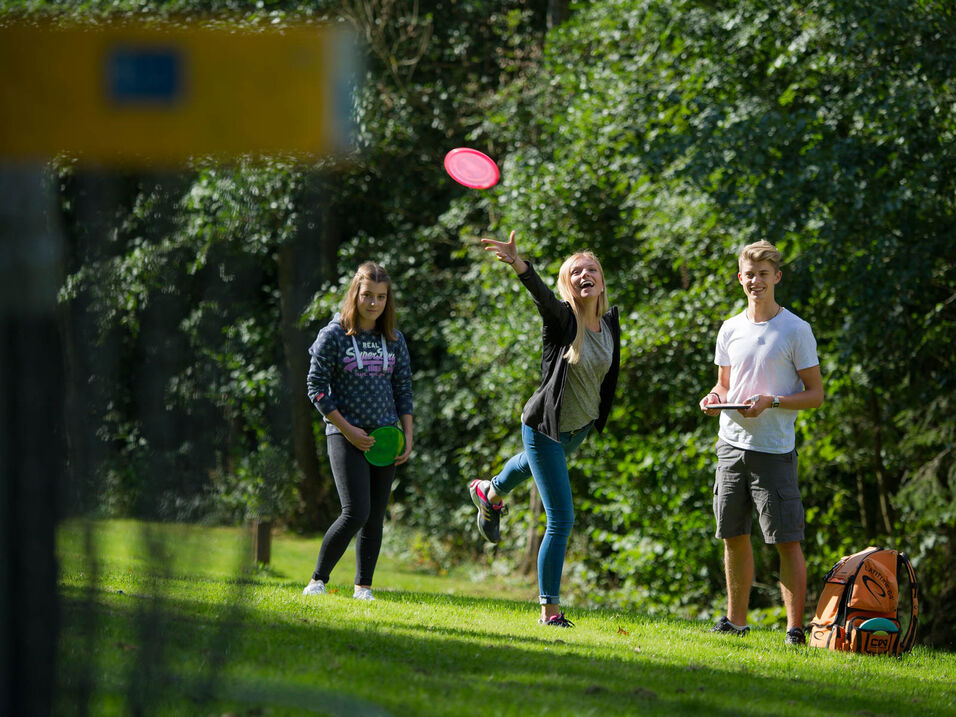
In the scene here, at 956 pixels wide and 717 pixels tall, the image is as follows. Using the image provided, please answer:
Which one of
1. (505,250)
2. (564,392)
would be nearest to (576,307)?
(564,392)

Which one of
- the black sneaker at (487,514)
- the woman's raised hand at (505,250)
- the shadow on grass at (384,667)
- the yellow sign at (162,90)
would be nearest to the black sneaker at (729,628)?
the shadow on grass at (384,667)

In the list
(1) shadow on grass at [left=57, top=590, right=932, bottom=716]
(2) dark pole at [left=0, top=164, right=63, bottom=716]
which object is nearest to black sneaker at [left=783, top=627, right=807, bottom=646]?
(1) shadow on grass at [left=57, top=590, right=932, bottom=716]

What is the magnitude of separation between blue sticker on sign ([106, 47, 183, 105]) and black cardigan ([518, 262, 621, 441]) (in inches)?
117

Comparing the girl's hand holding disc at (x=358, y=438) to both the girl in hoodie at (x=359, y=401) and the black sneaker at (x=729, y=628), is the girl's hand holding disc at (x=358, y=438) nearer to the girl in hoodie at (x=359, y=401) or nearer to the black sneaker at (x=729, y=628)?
the girl in hoodie at (x=359, y=401)

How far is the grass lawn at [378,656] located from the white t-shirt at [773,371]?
1114mm

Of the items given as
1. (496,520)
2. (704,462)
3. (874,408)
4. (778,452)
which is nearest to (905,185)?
(874,408)

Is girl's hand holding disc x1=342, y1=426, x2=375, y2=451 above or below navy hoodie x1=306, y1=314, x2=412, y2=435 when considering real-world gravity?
below

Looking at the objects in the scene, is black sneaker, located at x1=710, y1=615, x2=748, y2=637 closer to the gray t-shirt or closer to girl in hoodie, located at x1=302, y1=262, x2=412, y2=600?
the gray t-shirt

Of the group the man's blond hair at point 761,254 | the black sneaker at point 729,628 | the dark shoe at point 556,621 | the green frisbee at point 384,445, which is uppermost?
the man's blond hair at point 761,254

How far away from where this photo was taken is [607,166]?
11.8 meters

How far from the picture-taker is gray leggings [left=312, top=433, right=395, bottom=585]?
589 cm

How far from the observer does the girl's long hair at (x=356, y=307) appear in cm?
602

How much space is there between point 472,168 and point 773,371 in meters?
3.20

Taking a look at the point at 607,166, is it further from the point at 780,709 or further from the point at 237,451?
the point at 237,451
